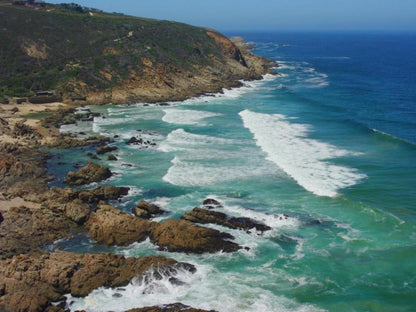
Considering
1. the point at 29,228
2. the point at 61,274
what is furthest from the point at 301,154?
the point at 61,274

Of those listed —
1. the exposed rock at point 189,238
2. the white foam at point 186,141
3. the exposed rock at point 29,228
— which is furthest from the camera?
the white foam at point 186,141

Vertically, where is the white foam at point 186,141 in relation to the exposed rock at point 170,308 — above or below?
above

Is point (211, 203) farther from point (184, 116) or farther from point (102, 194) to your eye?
point (184, 116)

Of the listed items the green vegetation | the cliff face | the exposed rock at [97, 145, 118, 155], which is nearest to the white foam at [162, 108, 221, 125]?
the cliff face

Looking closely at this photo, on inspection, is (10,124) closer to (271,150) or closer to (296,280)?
(271,150)

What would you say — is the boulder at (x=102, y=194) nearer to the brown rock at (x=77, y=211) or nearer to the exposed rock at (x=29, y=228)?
the brown rock at (x=77, y=211)

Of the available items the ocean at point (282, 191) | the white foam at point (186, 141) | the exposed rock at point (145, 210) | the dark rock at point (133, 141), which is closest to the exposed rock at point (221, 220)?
the ocean at point (282, 191)
